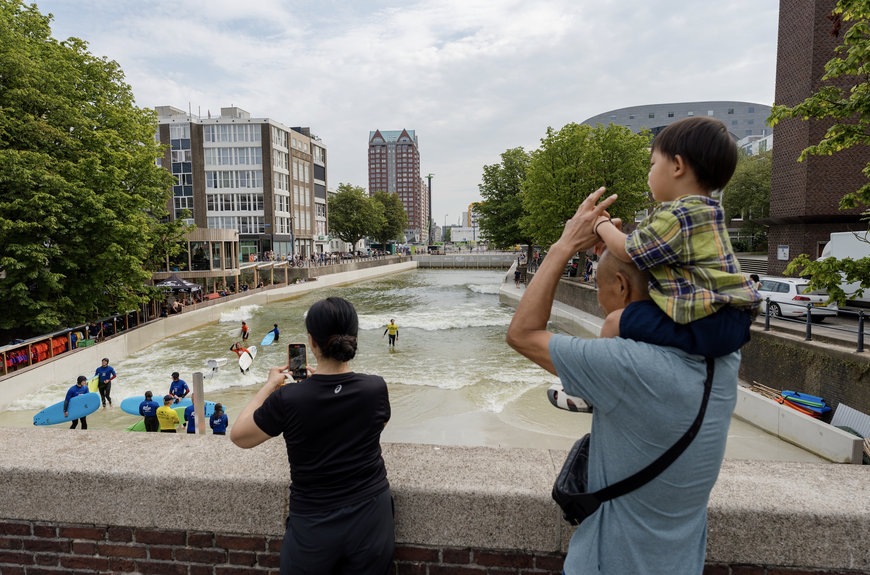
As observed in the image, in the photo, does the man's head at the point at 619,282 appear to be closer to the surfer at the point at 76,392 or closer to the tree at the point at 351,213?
the surfer at the point at 76,392

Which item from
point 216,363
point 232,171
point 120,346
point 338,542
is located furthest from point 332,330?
point 232,171

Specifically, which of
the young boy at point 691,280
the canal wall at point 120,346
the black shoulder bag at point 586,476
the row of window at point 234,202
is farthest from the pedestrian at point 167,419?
the row of window at point 234,202

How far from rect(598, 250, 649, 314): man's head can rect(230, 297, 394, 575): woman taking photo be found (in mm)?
933

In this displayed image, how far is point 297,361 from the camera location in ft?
A: 8.82

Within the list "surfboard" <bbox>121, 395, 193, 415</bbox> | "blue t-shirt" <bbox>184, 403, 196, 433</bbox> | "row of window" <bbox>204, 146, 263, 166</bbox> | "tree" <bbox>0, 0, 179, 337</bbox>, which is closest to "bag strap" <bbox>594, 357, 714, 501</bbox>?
"blue t-shirt" <bbox>184, 403, 196, 433</bbox>

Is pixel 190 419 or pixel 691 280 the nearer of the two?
pixel 691 280

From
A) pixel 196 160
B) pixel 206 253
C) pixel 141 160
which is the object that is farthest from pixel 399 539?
pixel 196 160

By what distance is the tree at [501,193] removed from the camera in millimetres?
63156

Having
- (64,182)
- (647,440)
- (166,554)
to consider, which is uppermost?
(64,182)

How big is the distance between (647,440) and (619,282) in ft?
1.36

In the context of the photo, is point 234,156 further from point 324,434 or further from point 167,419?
point 324,434

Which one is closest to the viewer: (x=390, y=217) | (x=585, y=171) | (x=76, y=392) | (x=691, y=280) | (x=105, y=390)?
(x=691, y=280)

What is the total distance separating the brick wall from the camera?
2256 millimetres

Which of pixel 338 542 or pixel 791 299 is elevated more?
pixel 338 542
